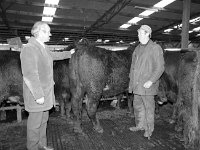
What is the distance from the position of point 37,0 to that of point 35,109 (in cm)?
602

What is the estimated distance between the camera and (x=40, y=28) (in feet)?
8.36

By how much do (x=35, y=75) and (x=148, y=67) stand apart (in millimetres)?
2164

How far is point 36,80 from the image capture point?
231cm

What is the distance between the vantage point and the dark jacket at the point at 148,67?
3.20 meters

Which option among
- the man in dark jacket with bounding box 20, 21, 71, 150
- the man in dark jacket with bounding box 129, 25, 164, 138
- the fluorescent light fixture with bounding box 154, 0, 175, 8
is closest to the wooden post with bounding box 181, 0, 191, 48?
the fluorescent light fixture with bounding box 154, 0, 175, 8

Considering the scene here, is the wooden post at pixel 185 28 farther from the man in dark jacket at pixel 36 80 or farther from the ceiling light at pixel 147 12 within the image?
the man in dark jacket at pixel 36 80

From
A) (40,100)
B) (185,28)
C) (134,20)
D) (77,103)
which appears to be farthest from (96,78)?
(134,20)

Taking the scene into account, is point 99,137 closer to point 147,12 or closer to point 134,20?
point 147,12

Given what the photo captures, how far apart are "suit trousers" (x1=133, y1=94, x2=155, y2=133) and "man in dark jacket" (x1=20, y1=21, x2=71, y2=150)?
6.37ft

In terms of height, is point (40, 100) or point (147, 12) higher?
point (147, 12)

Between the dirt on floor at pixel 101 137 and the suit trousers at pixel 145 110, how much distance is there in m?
0.24

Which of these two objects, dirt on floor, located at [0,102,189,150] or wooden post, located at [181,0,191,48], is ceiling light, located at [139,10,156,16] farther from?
dirt on floor, located at [0,102,189,150]


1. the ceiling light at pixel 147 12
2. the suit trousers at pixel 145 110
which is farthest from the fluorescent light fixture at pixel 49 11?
the suit trousers at pixel 145 110

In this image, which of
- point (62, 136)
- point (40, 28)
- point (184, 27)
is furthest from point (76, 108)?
point (184, 27)
